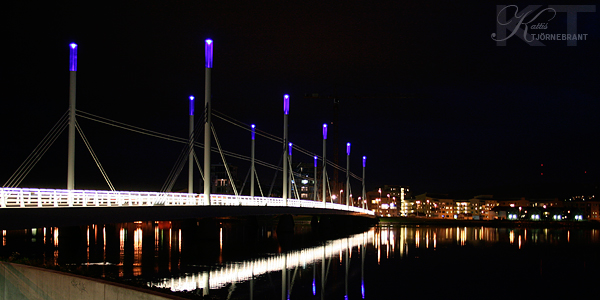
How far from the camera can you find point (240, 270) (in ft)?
120

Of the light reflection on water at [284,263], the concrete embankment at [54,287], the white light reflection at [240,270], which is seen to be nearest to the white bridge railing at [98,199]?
the light reflection on water at [284,263]

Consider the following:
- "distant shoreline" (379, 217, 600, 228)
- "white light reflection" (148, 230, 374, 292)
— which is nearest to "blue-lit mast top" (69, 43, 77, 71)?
"white light reflection" (148, 230, 374, 292)

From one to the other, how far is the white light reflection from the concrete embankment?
10.6 meters

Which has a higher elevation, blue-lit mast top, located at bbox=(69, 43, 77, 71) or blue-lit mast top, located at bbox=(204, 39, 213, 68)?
blue-lit mast top, located at bbox=(204, 39, 213, 68)

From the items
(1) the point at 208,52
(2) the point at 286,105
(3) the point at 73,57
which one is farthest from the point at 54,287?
(2) the point at 286,105

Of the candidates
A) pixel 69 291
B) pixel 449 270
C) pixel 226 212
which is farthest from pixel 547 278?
pixel 69 291

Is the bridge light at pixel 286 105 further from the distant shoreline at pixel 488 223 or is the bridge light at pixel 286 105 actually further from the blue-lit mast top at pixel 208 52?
the distant shoreline at pixel 488 223

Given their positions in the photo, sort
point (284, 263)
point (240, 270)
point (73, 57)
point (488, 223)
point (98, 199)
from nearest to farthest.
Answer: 1. point (98, 199)
2. point (73, 57)
3. point (240, 270)
4. point (284, 263)
5. point (488, 223)

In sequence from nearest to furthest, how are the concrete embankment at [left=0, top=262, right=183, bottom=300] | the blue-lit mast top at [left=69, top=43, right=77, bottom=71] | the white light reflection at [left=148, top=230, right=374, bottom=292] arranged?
the concrete embankment at [left=0, top=262, right=183, bottom=300] < the white light reflection at [left=148, top=230, right=374, bottom=292] < the blue-lit mast top at [left=69, top=43, right=77, bottom=71]

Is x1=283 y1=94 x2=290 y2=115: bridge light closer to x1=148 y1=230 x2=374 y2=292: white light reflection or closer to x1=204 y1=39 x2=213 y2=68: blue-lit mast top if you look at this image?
x1=148 y1=230 x2=374 y2=292: white light reflection

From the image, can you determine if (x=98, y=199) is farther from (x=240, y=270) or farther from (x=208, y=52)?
(x=208, y=52)

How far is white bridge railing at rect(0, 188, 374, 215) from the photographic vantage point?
2431 cm

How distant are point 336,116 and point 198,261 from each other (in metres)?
104

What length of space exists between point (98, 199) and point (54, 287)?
1500cm
